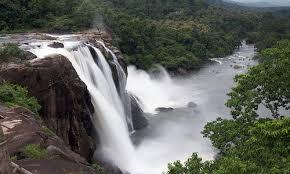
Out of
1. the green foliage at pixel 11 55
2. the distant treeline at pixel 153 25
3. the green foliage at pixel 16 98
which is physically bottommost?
the distant treeline at pixel 153 25

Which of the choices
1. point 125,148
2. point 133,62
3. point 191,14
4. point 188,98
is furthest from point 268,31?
point 125,148

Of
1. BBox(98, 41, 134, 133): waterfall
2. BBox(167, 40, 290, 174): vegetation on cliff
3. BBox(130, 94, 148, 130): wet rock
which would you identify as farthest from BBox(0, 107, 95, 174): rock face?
BBox(130, 94, 148, 130): wet rock

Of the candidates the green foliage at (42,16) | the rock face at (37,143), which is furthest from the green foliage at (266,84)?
the green foliage at (42,16)

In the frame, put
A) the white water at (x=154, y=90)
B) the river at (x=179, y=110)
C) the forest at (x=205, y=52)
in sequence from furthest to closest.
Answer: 1. the white water at (x=154, y=90)
2. the river at (x=179, y=110)
3. the forest at (x=205, y=52)

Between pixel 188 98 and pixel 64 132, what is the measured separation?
24.6 meters

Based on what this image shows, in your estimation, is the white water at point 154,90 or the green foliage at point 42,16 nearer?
the green foliage at point 42,16

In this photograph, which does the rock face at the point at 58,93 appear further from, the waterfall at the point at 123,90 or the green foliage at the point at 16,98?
the waterfall at the point at 123,90

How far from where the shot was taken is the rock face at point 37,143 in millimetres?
12812

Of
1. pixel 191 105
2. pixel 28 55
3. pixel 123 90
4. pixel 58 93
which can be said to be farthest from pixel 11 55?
pixel 191 105

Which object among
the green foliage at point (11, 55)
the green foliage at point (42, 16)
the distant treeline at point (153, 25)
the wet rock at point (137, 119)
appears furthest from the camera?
the distant treeline at point (153, 25)

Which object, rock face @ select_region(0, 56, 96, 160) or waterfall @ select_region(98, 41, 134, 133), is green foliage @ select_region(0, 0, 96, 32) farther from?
rock face @ select_region(0, 56, 96, 160)

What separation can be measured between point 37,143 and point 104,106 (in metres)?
12.0

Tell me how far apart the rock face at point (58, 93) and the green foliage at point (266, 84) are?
7.90 m

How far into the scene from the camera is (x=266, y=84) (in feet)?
55.4
